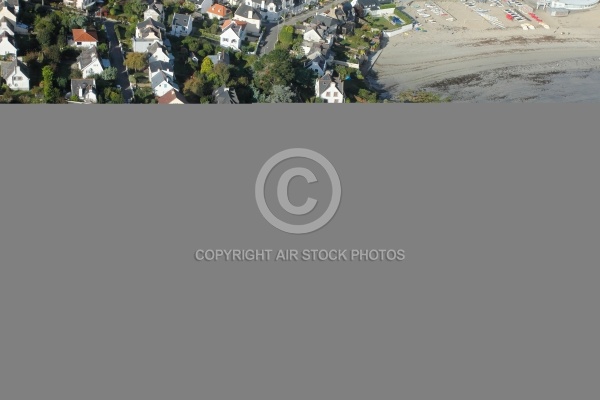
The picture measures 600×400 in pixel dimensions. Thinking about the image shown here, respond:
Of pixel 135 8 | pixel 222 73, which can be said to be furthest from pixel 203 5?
pixel 222 73

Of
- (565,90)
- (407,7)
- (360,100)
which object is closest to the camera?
(360,100)

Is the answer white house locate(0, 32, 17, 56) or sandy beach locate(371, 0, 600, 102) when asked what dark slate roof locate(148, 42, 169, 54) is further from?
sandy beach locate(371, 0, 600, 102)

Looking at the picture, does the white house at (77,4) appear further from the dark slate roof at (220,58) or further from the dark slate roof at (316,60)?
the dark slate roof at (316,60)

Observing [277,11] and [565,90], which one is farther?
[277,11]

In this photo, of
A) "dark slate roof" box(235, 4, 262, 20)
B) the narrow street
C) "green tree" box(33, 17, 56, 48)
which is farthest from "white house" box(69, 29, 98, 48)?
"dark slate roof" box(235, 4, 262, 20)

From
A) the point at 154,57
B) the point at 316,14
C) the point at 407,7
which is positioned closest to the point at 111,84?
the point at 154,57

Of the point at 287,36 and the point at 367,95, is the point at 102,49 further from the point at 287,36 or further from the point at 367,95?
the point at 367,95

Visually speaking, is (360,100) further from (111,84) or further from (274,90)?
(111,84)
